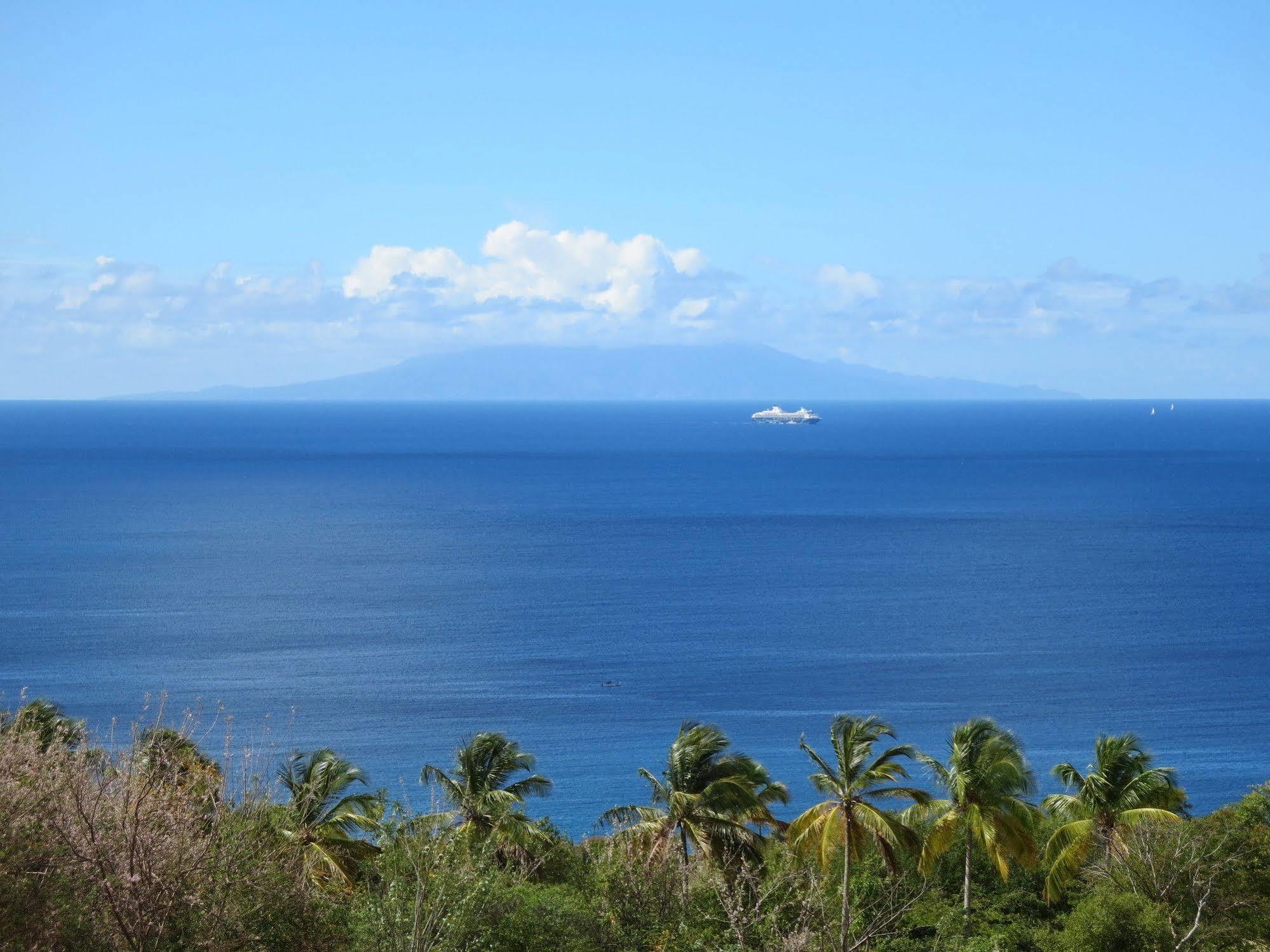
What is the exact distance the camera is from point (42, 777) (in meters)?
16.9

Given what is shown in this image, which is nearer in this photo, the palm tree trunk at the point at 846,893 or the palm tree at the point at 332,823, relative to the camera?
the palm tree trunk at the point at 846,893

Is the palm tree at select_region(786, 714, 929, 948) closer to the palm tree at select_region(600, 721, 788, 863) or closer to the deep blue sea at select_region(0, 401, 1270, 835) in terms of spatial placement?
the palm tree at select_region(600, 721, 788, 863)

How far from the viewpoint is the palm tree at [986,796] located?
30656mm

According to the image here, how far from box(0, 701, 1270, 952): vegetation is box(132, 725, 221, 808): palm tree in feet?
0.60

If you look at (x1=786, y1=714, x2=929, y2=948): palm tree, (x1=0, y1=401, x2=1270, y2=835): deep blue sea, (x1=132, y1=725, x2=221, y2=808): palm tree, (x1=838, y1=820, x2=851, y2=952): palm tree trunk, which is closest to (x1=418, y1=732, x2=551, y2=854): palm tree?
(x1=0, y1=401, x2=1270, y2=835): deep blue sea

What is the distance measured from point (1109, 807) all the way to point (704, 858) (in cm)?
1051

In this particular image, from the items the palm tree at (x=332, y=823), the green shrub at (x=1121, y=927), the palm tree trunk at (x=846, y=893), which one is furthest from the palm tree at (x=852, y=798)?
the palm tree at (x=332, y=823)

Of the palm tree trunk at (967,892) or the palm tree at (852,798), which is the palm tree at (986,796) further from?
the palm tree at (852,798)

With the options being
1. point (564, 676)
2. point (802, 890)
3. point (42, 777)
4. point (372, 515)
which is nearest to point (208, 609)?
point (564, 676)

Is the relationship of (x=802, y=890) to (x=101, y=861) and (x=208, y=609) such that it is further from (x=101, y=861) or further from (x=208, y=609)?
(x=208, y=609)

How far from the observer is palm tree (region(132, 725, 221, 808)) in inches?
769

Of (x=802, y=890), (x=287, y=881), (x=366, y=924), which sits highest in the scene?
(x=287, y=881)

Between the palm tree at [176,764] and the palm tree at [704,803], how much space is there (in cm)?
929

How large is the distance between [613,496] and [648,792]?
11662 centimetres
